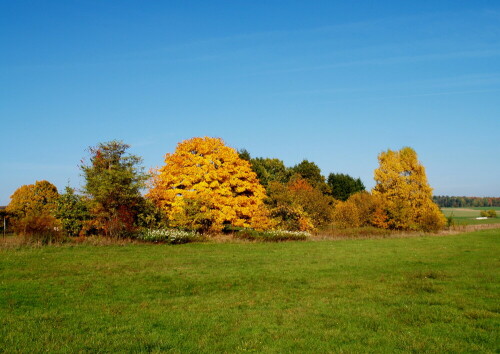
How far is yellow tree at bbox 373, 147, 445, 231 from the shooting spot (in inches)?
2062

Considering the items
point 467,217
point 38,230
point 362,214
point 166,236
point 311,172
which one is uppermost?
point 311,172

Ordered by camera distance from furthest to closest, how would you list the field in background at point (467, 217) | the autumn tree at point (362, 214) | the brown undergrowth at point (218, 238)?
the field in background at point (467, 217) → the autumn tree at point (362, 214) → the brown undergrowth at point (218, 238)

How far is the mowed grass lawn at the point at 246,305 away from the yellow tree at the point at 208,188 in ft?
54.0

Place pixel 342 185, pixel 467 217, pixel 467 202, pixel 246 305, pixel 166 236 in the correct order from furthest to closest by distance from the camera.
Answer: pixel 467 202
pixel 467 217
pixel 342 185
pixel 166 236
pixel 246 305

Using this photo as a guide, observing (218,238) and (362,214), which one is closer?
(218,238)

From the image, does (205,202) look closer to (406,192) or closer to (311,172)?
(406,192)

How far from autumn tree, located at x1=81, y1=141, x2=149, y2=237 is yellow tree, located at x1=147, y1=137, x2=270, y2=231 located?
183 inches

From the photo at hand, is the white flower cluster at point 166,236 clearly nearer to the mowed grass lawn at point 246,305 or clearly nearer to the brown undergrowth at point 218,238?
the brown undergrowth at point 218,238

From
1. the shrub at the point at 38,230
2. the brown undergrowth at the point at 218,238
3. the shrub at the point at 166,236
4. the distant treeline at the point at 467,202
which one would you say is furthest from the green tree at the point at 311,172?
the distant treeline at the point at 467,202

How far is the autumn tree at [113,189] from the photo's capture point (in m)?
33.5

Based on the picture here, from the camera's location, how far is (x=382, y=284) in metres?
15.9

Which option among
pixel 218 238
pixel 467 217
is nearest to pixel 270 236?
pixel 218 238

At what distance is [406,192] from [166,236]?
1446 inches

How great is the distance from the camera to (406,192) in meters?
56.8
